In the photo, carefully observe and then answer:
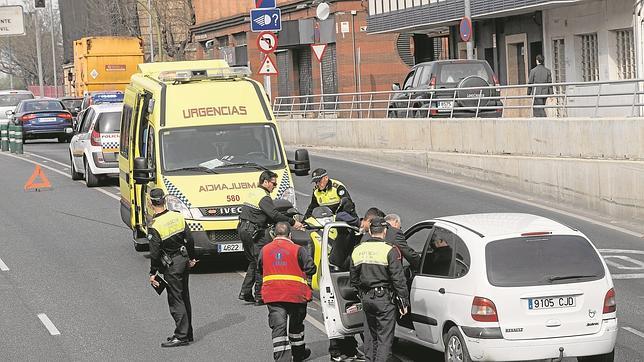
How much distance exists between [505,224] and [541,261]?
0.69 metres

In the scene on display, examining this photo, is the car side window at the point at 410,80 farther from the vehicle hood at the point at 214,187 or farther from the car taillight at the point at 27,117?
the vehicle hood at the point at 214,187

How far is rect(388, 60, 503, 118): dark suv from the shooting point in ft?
101

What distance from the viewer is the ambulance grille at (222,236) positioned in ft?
55.2

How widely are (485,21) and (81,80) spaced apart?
57.7 feet

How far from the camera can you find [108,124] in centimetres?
2825

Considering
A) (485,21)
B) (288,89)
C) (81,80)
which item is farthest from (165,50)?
(485,21)

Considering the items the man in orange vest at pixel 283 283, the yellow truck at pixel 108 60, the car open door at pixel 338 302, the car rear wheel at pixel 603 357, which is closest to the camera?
the car rear wheel at pixel 603 357

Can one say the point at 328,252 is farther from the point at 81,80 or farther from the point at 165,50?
the point at 165,50

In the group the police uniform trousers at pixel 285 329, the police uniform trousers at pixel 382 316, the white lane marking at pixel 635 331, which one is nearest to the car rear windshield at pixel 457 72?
the white lane marking at pixel 635 331

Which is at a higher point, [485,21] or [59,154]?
[485,21]

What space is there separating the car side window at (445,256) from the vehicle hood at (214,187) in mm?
5938

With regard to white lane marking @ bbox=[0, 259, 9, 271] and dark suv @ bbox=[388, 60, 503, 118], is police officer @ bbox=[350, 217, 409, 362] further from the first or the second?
dark suv @ bbox=[388, 60, 503, 118]

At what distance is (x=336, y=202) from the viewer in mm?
16047

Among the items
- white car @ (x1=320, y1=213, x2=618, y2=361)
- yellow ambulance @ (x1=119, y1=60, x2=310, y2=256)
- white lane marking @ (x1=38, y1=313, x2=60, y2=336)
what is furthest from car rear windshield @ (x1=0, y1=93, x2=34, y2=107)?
white car @ (x1=320, y1=213, x2=618, y2=361)
